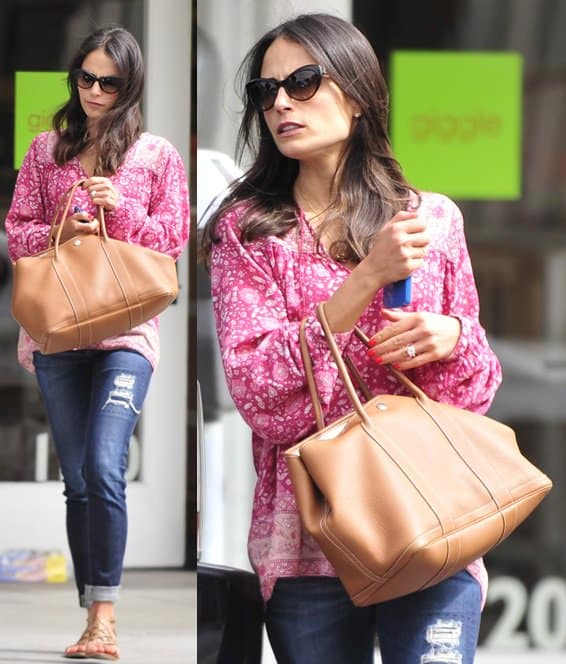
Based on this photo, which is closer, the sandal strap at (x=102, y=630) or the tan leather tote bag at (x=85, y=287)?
the tan leather tote bag at (x=85, y=287)

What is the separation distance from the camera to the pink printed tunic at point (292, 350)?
2016 millimetres

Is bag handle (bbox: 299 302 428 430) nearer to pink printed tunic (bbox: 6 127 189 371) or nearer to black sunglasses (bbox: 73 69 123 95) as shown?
Result: pink printed tunic (bbox: 6 127 189 371)

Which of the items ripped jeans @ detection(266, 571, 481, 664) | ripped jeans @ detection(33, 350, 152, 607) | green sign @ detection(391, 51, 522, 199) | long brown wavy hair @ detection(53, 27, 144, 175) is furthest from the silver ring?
green sign @ detection(391, 51, 522, 199)

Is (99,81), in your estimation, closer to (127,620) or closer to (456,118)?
(456,118)

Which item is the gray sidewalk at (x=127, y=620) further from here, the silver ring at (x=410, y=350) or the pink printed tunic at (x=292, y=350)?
the silver ring at (x=410, y=350)

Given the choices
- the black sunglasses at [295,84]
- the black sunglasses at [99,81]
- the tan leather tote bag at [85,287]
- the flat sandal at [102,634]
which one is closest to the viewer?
the black sunglasses at [295,84]

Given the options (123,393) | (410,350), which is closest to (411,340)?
(410,350)

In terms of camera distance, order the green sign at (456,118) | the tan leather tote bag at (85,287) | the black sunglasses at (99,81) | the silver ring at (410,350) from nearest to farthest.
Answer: the silver ring at (410,350) → the tan leather tote bag at (85,287) → the black sunglasses at (99,81) → the green sign at (456,118)

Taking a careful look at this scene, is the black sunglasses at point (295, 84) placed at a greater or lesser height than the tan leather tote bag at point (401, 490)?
greater

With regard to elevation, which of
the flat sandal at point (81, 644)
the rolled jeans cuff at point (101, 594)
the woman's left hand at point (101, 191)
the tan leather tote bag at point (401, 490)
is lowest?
the flat sandal at point (81, 644)

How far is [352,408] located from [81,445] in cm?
149

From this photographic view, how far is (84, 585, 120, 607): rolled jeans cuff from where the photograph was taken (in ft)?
10.8

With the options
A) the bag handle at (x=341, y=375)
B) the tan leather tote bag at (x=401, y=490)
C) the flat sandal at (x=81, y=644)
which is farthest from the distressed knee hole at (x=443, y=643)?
the flat sandal at (x=81, y=644)

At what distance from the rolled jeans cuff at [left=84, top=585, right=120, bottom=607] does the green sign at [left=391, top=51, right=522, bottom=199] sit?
1.23 m
